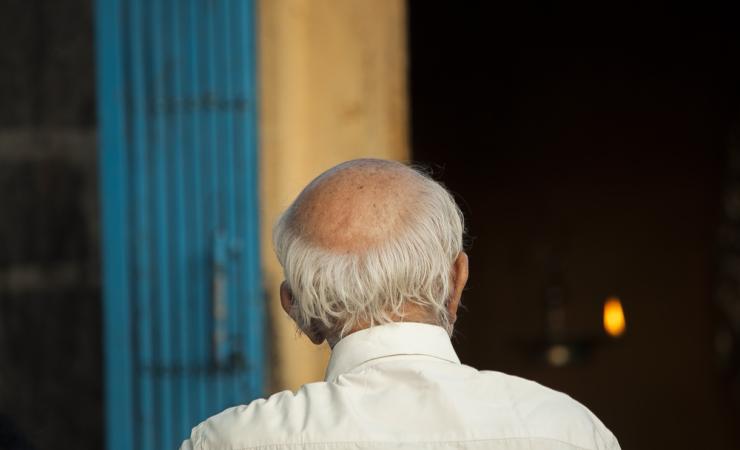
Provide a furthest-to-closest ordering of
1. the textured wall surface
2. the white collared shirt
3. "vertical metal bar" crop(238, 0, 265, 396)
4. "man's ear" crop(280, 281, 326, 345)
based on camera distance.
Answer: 1. the textured wall surface
2. "vertical metal bar" crop(238, 0, 265, 396)
3. "man's ear" crop(280, 281, 326, 345)
4. the white collared shirt

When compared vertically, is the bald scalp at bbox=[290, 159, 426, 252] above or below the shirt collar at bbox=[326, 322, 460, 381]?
above

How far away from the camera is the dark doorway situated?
497 centimetres

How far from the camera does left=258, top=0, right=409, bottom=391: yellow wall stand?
2682 millimetres

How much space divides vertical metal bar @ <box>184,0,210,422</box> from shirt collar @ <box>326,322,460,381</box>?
1372 mm

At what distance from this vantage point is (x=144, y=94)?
2.64 meters

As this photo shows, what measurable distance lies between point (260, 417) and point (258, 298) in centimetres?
140

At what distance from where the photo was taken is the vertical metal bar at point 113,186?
2635mm

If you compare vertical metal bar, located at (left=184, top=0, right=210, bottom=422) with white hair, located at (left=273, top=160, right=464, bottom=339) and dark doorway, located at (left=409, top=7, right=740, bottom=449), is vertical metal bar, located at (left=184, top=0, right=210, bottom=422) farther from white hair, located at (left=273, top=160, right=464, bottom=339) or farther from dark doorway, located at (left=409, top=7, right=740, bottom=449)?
dark doorway, located at (left=409, top=7, right=740, bottom=449)

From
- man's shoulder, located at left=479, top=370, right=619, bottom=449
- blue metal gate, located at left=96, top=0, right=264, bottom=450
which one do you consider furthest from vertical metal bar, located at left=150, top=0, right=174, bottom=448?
man's shoulder, located at left=479, top=370, right=619, bottom=449

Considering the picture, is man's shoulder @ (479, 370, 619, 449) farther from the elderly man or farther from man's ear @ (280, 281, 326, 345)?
man's ear @ (280, 281, 326, 345)

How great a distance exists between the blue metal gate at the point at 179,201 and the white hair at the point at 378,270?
1.29m

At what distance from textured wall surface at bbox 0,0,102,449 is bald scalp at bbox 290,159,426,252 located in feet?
6.01

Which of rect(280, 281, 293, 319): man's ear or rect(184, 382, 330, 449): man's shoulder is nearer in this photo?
rect(184, 382, 330, 449): man's shoulder

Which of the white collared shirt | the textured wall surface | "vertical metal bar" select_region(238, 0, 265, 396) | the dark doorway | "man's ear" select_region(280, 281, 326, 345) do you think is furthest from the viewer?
the dark doorway
